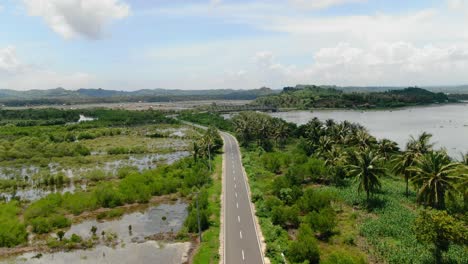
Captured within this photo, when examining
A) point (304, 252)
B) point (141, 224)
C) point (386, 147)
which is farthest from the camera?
point (386, 147)

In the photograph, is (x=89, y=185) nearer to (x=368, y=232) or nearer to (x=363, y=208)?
(x=363, y=208)

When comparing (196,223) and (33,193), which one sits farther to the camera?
(33,193)

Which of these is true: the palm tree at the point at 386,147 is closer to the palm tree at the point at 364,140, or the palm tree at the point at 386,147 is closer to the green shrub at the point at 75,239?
the palm tree at the point at 364,140

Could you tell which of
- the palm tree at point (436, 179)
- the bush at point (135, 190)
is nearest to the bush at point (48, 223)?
the bush at point (135, 190)

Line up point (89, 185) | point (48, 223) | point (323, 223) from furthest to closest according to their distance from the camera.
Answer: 1. point (89, 185)
2. point (48, 223)
3. point (323, 223)

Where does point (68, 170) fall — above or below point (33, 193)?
above

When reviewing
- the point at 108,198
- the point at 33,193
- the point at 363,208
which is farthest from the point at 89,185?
the point at 363,208

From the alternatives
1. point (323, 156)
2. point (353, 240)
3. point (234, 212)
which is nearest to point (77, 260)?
point (234, 212)

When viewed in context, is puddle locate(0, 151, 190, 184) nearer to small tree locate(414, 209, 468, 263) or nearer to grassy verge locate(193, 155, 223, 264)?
grassy verge locate(193, 155, 223, 264)

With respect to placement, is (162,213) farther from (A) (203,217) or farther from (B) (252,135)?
(B) (252,135)
